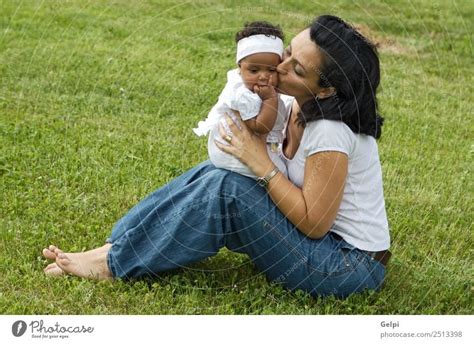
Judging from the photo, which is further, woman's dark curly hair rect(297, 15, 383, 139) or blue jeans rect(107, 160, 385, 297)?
blue jeans rect(107, 160, 385, 297)

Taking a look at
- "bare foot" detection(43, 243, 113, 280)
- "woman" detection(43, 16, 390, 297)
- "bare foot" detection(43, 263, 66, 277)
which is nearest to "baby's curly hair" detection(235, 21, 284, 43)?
"woman" detection(43, 16, 390, 297)

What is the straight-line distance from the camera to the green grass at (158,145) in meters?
3.42

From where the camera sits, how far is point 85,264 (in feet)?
11.4

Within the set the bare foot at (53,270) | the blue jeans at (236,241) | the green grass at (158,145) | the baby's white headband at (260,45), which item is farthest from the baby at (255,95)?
the bare foot at (53,270)

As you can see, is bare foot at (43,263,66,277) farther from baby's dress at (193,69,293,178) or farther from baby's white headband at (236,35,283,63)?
baby's white headband at (236,35,283,63)

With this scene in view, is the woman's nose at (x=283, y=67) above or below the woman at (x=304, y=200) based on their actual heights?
above

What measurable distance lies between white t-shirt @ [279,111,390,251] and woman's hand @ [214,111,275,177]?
0.13 meters

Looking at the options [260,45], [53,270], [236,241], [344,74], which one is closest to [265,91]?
[260,45]

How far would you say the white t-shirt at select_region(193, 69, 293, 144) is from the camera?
3158 mm

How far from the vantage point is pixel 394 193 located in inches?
177

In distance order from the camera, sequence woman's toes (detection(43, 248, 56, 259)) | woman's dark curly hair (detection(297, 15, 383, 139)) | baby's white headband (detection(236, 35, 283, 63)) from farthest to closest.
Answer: woman's toes (detection(43, 248, 56, 259)), baby's white headband (detection(236, 35, 283, 63)), woman's dark curly hair (detection(297, 15, 383, 139))

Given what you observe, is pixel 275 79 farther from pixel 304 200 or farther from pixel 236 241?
pixel 236 241

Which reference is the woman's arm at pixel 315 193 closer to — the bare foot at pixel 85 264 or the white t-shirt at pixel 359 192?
the white t-shirt at pixel 359 192
